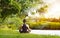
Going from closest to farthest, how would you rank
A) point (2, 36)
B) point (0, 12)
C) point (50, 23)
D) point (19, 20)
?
1. point (2, 36)
2. point (0, 12)
3. point (19, 20)
4. point (50, 23)

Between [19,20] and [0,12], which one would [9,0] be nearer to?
[0,12]

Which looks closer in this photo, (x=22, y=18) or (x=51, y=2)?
(x=22, y=18)

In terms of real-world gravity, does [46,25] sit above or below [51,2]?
below

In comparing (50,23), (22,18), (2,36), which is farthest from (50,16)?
(2,36)

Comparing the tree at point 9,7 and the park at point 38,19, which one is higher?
the tree at point 9,7

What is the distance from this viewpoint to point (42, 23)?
1159cm

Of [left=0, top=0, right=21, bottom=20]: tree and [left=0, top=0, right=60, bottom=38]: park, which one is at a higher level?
[left=0, top=0, right=21, bottom=20]: tree

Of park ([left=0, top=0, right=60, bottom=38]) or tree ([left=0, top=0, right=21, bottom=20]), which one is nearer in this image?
tree ([left=0, top=0, right=21, bottom=20])

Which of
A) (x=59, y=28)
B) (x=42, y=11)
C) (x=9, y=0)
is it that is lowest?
(x=59, y=28)

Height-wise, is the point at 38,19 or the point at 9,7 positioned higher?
the point at 9,7

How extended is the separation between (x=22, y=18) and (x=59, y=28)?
187 cm

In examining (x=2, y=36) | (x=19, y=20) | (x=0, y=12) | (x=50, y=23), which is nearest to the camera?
(x=2, y=36)

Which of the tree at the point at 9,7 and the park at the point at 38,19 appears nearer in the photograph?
the tree at the point at 9,7

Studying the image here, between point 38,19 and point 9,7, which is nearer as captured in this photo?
point 9,7
